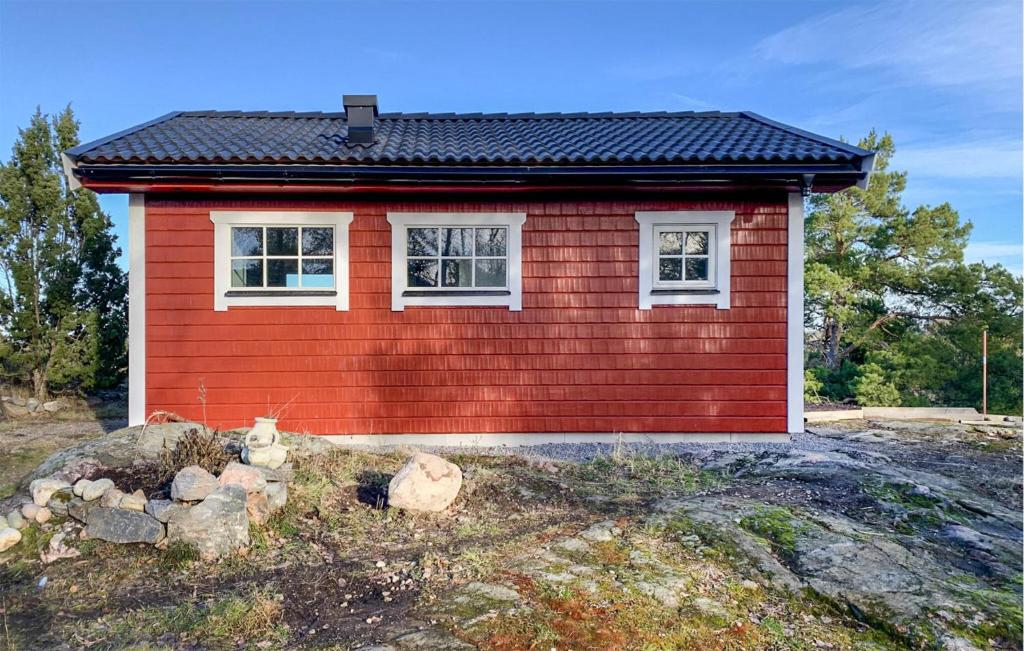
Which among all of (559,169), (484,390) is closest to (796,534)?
(484,390)

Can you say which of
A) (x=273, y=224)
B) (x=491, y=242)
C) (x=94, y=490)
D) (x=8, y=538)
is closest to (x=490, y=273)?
(x=491, y=242)

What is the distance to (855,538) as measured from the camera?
384 centimetres

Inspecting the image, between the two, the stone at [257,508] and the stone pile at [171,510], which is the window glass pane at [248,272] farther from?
the stone at [257,508]

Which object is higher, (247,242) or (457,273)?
(247,242)

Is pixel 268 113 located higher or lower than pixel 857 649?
higher

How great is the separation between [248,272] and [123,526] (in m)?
3.73

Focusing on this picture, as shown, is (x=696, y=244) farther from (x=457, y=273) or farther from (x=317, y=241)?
(x=317, y=241)

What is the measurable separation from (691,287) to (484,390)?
2882 mm

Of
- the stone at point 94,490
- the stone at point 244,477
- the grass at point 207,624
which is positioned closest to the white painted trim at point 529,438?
the stone at point 244,477

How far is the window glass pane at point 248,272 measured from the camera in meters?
6.80

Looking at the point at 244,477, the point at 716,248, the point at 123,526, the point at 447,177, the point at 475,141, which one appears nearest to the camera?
the point at 123,526

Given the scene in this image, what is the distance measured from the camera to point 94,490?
158 inches

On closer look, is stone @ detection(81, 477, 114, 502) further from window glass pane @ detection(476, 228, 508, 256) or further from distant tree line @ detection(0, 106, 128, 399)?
distant tree line @ detection(0, 106, 128, 399)

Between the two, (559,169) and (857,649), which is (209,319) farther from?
(857,649)
